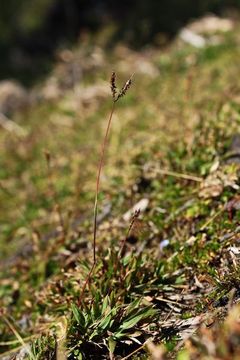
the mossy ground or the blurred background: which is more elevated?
the blurred background

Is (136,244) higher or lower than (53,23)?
lower

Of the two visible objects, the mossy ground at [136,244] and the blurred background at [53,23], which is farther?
the blurred background at [53,23]

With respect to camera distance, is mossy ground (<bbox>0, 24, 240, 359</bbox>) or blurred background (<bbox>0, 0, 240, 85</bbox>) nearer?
mossy ground (<bbox>0, 24, 240, 359</bbox>)

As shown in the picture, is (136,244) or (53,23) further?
(53,23)

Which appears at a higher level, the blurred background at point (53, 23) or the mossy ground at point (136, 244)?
the blurred background at point (53, 23)
